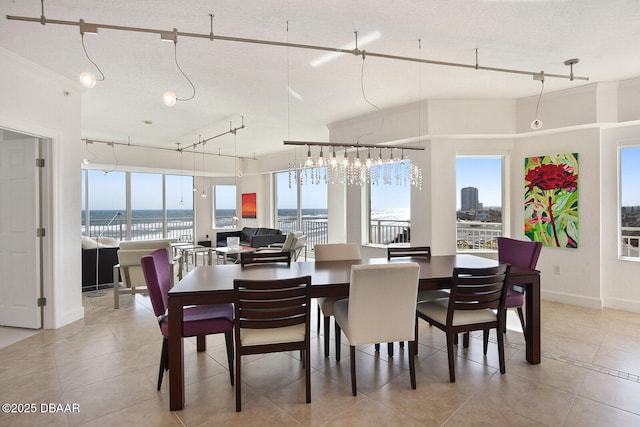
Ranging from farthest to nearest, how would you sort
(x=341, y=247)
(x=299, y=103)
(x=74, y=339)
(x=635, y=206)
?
(x=299, y=103), (x=635, y=206), (x=341, y=247), (x=74, y=339)

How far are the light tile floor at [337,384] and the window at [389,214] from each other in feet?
7.88

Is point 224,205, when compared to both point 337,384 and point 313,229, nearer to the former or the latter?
point 313,229

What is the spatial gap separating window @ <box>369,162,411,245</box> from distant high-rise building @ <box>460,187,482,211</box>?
81cm

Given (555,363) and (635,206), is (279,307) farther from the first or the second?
(635,206)

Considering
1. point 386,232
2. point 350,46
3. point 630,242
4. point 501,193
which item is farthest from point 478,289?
point 386,232

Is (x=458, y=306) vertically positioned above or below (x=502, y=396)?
above

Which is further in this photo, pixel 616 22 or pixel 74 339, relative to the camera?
pixel 74 339

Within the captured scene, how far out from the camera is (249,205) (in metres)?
9.65

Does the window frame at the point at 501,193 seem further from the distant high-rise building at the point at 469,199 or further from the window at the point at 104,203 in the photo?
the window at the point at 104,203

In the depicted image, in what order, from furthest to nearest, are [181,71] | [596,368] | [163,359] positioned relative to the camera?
[181,71] → [596,368] → [163,359]

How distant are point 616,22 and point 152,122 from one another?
6.17m

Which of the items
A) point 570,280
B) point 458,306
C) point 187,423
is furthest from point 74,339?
point 570,280

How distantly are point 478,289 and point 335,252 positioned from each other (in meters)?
1.51

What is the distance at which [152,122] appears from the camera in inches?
221
